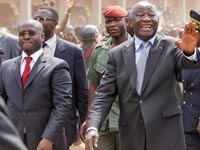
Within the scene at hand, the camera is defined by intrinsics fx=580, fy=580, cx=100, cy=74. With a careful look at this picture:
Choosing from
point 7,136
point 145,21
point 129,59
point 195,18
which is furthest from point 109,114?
point 7,136

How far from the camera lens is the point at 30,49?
464 cm

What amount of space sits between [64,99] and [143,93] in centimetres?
83

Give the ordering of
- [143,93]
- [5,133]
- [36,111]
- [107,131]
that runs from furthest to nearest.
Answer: [107,131] → [36,111] → [143,93] → [5,133]

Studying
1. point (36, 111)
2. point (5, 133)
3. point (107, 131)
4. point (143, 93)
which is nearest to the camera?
point (5, 133)

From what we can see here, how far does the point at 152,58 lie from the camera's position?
4.09 m

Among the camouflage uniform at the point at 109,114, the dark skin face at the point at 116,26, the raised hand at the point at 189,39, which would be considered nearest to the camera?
the raised hand at the point at 189,39

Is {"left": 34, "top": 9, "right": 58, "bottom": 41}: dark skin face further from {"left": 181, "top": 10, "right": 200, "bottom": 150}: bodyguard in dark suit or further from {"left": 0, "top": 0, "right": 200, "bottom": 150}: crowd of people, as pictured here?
{"left": 181, "top": 10, "right": 200, "bottom": 150}: bodyguard in dark suit

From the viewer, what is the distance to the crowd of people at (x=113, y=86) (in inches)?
159

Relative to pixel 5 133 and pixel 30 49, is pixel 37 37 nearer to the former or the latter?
pixel 30 49

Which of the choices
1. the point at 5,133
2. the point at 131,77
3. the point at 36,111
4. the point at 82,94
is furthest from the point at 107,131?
the point at 5,133

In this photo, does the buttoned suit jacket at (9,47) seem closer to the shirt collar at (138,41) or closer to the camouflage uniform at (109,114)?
the camouflage uniform at (109,114)

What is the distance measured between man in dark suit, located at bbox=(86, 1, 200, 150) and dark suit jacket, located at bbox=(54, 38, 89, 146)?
4.02 ft

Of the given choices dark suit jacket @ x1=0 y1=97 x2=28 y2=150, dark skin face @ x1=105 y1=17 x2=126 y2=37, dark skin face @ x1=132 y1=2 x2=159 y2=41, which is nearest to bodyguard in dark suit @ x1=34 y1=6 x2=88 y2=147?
dark skin face @ x1=105 y1=17 x2=126 y2=37

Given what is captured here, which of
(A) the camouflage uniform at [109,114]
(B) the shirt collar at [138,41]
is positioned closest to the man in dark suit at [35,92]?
(A) the camouflage uniform at [109,114]
